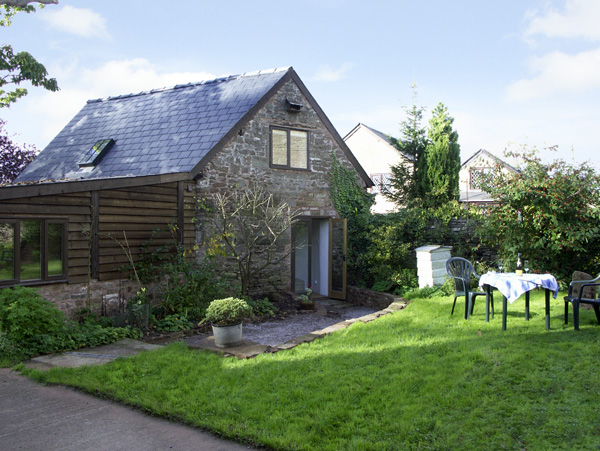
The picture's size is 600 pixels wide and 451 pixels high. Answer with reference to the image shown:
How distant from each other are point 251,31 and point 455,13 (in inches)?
182

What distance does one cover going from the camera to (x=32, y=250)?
781cm

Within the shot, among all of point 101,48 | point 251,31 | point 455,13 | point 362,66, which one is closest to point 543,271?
point 455,13

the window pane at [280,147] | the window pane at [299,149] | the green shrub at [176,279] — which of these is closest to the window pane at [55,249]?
the green shrub at [176,279]

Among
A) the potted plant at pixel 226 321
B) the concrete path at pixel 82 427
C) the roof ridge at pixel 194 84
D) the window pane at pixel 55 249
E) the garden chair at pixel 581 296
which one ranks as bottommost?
the concrete path at pixel 82 427

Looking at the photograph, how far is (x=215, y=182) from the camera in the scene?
11.3 metres

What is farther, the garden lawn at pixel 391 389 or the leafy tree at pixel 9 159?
the leafy tree at pixel 9 159

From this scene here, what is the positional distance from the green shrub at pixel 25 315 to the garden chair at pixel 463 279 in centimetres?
651

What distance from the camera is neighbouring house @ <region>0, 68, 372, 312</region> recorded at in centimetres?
801

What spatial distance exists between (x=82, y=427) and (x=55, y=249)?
4.55m

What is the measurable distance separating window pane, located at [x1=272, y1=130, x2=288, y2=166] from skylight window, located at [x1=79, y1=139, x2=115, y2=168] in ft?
15.4

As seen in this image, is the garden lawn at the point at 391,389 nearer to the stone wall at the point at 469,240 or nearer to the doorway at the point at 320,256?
the stone wall at the point at 469,240

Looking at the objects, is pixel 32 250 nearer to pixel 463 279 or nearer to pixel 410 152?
pixel 463 279

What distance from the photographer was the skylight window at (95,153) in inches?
510

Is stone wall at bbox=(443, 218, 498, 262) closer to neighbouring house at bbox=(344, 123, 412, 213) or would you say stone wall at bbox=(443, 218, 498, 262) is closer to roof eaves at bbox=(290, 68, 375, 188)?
roof eaves at bbox=(290, 68, 375, 188)
